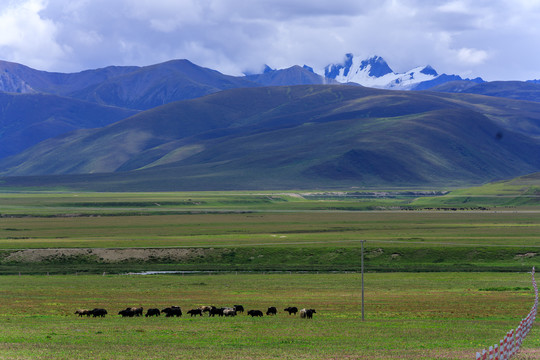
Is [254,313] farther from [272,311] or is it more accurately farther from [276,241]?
[276,241]

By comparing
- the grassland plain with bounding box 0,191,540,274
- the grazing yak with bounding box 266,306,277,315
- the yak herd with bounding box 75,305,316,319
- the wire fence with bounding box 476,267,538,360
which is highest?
the wire fence with bounding box 476,267,538,360

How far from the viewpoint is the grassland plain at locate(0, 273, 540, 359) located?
96.5 ft

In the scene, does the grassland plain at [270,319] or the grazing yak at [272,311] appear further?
the grazing yak at [272,311]

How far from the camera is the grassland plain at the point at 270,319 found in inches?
1158

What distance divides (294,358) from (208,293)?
31.6 m

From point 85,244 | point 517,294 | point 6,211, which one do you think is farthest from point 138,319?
point 6,211

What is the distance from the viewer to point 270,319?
41844 millimetres

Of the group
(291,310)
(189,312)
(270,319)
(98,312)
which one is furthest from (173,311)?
(291,310)

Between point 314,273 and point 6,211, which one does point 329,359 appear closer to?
point 314,273

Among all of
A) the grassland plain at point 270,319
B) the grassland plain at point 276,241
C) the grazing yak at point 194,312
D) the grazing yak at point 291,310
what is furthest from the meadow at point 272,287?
the grazing yak at point 194,312

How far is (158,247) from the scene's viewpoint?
3686 inches

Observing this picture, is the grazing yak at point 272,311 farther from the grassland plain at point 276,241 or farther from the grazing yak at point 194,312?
the grassland plain at point 276,241

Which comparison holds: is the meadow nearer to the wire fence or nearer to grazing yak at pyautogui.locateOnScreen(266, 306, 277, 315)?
the wire fence

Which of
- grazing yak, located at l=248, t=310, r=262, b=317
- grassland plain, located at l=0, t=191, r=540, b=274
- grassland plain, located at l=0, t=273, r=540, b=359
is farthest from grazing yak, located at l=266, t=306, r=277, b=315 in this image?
grassland plain, located at l=0, t=191, r=540, b=274
